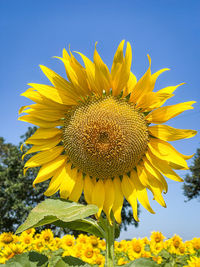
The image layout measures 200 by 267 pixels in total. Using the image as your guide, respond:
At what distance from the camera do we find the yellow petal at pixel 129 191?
231cm

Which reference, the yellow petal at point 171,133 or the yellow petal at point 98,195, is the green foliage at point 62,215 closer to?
the yellow petal at point 98,195

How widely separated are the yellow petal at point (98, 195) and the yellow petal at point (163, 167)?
433mm

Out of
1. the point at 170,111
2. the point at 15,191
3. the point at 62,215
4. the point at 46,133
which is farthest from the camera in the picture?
the point at 15,191

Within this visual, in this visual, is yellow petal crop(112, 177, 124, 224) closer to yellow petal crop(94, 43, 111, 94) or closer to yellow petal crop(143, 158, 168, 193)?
yellow petal crop(143, 158, 168, 193)

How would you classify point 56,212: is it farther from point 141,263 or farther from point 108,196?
point 141,263

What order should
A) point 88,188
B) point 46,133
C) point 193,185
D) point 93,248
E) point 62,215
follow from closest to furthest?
1. point 62,215
2. point 88,188
3. point 46,133
4. point 93,248
5. point 193,185

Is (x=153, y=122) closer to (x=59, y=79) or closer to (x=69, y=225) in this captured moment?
(x=59, y=79)

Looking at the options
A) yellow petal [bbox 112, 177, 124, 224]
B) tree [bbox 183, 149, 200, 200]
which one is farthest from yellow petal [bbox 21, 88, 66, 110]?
tree [bbox 183, 149, 200, 200]

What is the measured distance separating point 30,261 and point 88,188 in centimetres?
70

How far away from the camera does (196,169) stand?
106 feet

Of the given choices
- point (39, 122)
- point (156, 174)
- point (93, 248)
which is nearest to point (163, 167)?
point (156, 174)

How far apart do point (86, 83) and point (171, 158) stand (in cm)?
86

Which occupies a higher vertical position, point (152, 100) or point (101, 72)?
point (101, 72)

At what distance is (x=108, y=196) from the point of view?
2.34m
